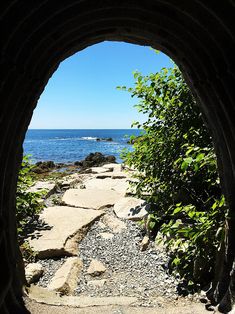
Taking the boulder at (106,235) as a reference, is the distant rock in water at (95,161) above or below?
below

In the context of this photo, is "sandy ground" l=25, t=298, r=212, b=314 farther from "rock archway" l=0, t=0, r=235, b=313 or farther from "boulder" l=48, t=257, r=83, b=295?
"boulder" l=48, t=257, r=83, b=295

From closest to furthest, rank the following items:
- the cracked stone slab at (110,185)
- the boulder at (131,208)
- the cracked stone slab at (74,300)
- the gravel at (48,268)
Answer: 1. the cracked stone slab at (74,300)
2. the gravel at (48,268)
3. the boulder at (131,208)
4. the cracked stone slab at (110,185)

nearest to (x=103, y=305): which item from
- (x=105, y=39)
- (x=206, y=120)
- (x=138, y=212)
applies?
(x=206, y=120)

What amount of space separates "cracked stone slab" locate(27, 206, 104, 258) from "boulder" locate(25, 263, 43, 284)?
2.31 feet

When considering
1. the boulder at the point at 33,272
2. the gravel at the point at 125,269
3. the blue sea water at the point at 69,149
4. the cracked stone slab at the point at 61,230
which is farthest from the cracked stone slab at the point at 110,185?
the boulder at the point at 33,272

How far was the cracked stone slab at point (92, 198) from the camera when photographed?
10691mm

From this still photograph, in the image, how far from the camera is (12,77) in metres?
3.30

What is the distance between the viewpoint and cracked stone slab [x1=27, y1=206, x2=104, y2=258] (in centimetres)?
715

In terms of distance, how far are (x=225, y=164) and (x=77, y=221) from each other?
5616 mm

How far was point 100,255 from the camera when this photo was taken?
7.23 meters

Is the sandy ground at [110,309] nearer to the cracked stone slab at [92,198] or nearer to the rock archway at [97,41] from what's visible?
the rock archway at [97,41]

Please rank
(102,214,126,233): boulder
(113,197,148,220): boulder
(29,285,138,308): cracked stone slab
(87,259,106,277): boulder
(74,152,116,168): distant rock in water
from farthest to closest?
1. (74,152,116,168): distant rock in water
2. (113,197,148,220): boulder
3. (102,214,126,233): boulder
4. (87,259,106,277): boulder
5. (29,285,138,308): cracked stone slab

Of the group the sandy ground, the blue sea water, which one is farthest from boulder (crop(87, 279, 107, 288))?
the blue sea water

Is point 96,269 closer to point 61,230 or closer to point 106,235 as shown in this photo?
point 106,235
